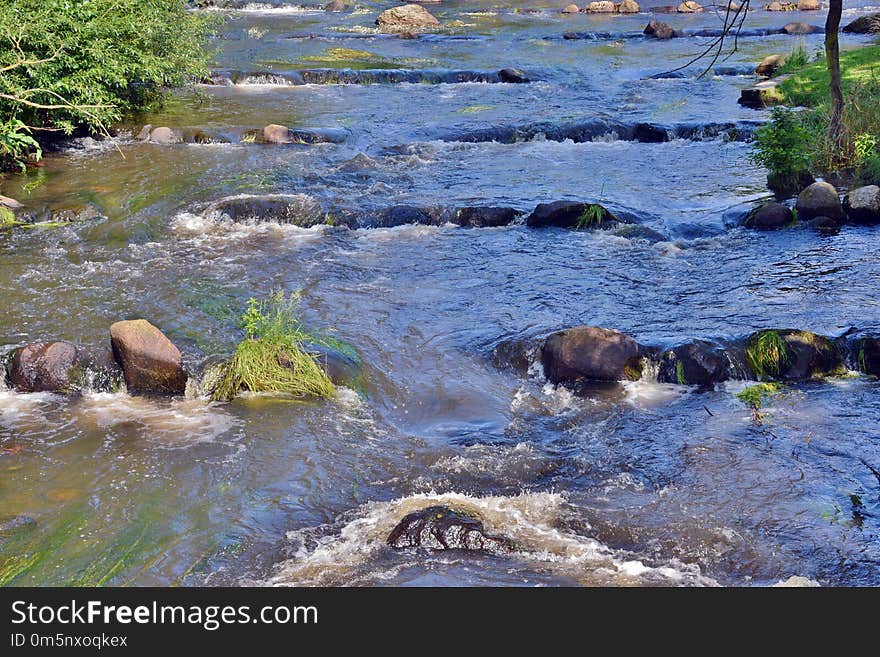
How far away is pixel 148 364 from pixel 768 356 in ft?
20.1

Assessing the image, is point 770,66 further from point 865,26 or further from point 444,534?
point 444,534

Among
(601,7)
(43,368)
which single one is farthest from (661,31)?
(43,368)

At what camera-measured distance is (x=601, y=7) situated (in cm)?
3859

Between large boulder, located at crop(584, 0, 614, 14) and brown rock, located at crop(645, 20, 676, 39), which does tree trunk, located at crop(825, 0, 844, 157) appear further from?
large boulder, located at crop(584, 0, 614, 14)

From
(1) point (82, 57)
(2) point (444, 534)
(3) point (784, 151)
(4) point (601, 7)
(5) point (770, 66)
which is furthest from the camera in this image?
(4) point (601, 7)

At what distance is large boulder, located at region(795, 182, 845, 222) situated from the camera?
13438mm

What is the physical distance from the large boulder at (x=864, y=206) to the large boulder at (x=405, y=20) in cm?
2303

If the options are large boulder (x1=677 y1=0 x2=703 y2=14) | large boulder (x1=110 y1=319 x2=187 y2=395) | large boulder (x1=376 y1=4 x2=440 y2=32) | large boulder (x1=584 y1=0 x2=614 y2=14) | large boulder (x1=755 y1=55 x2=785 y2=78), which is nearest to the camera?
large boulder (x1=110 y1=319 x2=187 y2=395)

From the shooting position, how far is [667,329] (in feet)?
34.1

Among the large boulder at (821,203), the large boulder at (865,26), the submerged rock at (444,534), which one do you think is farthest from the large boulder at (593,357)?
the large boulder at (865,26)

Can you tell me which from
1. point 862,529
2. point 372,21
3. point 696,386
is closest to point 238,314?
point 696,386

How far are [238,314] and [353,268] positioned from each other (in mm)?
2216

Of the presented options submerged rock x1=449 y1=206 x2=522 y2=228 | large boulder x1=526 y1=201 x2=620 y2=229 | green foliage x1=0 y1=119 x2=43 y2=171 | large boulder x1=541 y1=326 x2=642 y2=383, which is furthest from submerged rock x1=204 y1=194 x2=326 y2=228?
large boulder x1=541 y1=326 x2=642 y2=383

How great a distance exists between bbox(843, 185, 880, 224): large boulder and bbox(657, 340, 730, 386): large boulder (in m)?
5.14
